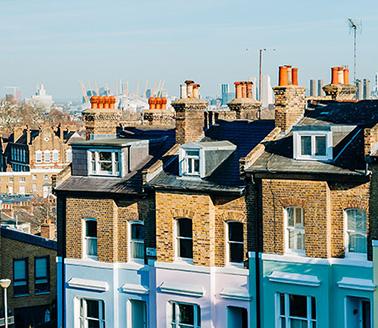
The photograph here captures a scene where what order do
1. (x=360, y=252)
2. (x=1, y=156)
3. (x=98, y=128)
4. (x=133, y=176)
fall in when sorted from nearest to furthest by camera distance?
(x=360, y=252) → (x=133, y=176) → (x=98, y=128) → (x=1, y=156)

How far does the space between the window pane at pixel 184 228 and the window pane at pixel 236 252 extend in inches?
60.5

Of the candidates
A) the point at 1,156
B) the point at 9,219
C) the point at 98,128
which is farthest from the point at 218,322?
the point at 1,156

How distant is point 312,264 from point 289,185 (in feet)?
8.11

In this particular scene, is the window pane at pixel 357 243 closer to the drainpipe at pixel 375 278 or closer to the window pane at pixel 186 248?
the drainpipe at pixel 375 278

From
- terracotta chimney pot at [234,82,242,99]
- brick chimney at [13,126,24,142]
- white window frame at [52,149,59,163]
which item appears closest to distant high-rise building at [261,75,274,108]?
terracotta chimney pot at [234,82,242,99]

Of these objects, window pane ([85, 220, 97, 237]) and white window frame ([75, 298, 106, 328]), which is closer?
white window frame ([75, 298, 106, 328])

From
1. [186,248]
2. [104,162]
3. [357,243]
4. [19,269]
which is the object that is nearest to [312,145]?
[357,243]

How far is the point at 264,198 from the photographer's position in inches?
1221

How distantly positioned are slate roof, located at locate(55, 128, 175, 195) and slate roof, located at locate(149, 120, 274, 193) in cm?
115

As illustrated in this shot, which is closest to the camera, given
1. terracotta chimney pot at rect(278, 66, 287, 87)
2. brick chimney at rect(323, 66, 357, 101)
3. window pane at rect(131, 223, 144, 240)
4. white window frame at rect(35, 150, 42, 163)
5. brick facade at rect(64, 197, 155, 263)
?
terracotta chimney pot at rect(278, 66, 287, 87)

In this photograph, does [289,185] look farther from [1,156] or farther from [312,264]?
[1,156]

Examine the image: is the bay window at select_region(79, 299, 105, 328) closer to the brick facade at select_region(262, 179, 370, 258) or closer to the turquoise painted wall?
the turquoise painted wall

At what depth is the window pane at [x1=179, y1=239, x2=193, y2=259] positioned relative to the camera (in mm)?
32844

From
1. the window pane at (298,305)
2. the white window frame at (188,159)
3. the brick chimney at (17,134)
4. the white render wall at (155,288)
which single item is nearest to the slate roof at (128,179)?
the white window frame at (188,159)
